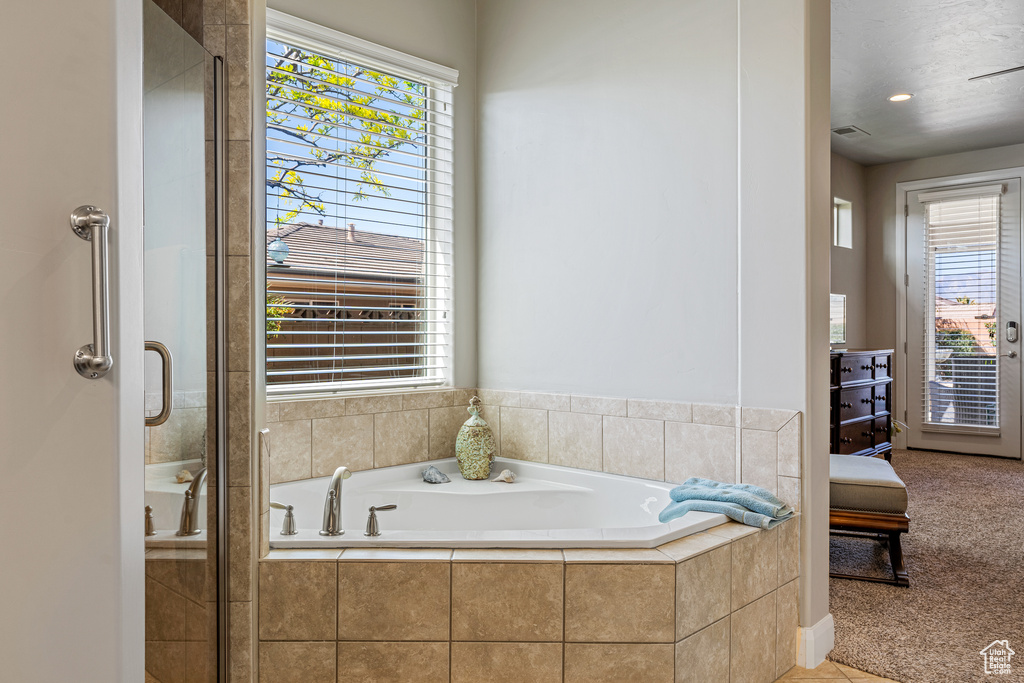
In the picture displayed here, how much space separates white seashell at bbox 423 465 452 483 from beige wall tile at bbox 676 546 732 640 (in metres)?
1.31

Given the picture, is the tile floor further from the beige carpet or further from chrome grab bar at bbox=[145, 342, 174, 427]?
chrome grab bar at bbox=[145, 342, 174, 427]

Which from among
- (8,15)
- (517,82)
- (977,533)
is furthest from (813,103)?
(977,533)

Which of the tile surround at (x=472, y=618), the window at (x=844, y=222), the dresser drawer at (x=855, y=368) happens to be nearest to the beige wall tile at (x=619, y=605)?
the tile surround at (x=472, y=618)

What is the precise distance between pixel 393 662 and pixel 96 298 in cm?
129

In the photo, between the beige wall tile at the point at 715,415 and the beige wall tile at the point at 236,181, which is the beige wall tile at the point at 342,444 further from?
the beige wall tile at the point at 715,415

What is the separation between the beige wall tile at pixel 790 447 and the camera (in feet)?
7.50

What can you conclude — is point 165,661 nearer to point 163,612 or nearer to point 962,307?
point 163,612

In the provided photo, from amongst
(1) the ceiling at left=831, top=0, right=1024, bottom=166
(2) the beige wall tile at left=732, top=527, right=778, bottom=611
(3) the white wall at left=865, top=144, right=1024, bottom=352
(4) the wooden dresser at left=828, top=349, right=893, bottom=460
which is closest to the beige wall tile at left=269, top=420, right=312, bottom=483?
(2) the beige wall tile at left=732, top=527, right=778, bottom=611

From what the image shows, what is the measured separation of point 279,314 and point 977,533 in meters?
3.65

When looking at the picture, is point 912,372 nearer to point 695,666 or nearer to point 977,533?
point 977,533

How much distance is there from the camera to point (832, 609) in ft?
8.92

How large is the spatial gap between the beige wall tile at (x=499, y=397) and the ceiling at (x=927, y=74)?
2385 mm

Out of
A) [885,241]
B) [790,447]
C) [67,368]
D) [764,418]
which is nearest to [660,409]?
[764,418]

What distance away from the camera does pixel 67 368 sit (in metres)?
0.93
